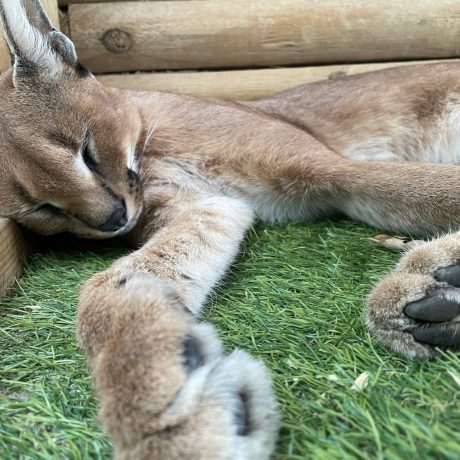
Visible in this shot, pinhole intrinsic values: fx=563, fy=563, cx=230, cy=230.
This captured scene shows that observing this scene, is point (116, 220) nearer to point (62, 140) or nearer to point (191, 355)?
point (62, 140)

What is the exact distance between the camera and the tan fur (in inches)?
43.9

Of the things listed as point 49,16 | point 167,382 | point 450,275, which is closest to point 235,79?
point 49,16

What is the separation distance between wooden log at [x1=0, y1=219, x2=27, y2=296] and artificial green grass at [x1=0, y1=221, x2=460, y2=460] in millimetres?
44

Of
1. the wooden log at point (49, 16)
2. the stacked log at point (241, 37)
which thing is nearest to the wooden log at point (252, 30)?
the stacked log at point (241, 37)

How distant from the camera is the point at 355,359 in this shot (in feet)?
4.40

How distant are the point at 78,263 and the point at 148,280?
2.85ft

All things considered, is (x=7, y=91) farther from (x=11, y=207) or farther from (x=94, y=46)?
(x=94, y=46)

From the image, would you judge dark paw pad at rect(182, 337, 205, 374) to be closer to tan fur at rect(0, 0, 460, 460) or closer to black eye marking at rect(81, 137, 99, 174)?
tan fur at rect(0, 0, 460, 460)

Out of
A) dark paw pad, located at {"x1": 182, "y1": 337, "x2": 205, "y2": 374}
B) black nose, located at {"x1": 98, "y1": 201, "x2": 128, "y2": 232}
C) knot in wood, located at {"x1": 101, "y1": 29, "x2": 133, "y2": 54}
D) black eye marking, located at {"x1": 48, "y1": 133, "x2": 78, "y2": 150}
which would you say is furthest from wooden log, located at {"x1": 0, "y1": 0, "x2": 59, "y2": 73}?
dark paw pad, located at {"x1": 182, "y1": 337, "x2": 205, "y2": 374}

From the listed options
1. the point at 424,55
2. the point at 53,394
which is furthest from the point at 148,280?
the point at 424,55

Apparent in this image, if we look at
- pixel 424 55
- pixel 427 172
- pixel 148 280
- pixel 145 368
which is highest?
pixel 145 368

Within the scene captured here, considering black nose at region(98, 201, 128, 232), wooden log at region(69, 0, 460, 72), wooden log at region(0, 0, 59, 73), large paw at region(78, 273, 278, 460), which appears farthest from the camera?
wooden log at region(69, 0, 460, 72)

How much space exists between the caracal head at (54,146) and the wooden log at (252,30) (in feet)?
3.77

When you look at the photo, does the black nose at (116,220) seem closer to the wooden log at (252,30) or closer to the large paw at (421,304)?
the large paw at (421,304)
